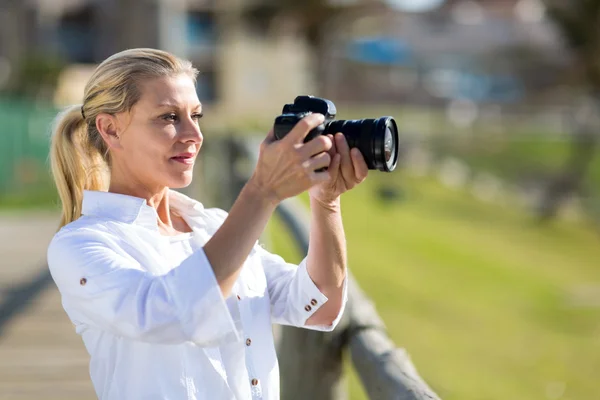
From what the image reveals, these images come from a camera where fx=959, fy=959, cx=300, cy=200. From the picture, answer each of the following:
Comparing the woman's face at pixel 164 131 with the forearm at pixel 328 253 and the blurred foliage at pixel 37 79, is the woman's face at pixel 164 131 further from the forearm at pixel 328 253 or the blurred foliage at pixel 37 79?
the blurred foliage at pixel 37 79

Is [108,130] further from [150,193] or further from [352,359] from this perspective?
[352,359]

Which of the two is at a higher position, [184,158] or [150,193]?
[184,158]

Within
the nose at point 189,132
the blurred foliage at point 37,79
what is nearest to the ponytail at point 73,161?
the nose at point 189,132

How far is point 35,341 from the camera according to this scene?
551 centimetres

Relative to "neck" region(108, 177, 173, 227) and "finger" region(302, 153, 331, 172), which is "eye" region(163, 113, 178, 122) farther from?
"finger" region(302, 153, 331, 172)

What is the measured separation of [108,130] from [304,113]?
1.56 ft

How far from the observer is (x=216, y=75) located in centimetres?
4925

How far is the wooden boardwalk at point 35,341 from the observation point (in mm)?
4688

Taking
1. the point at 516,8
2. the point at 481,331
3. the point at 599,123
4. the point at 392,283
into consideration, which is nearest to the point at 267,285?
the point at 481,331

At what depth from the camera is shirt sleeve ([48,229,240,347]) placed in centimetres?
167

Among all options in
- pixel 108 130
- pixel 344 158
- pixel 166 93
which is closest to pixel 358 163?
pixel 344 158

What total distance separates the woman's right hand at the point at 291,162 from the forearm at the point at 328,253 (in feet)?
1.17

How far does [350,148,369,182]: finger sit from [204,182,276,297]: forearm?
0.22m

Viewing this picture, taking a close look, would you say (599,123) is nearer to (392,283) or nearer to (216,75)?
(392,283)
